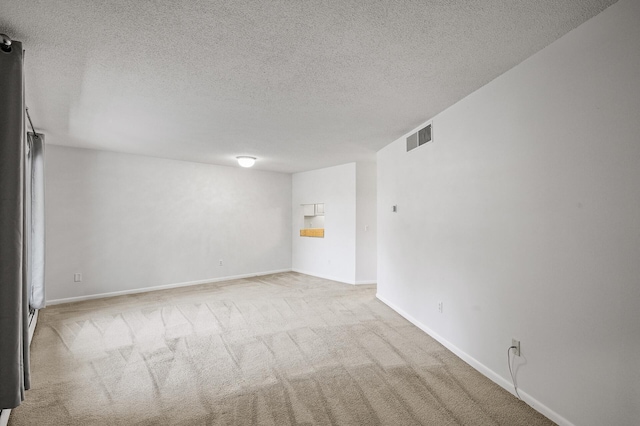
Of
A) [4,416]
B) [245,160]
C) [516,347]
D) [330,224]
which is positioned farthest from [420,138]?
[4,416]

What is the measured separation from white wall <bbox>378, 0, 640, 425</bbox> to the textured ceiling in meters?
0.27

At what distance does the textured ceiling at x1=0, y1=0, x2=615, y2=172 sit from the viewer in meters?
1.84

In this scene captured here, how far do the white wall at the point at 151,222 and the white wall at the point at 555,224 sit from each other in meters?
5.22

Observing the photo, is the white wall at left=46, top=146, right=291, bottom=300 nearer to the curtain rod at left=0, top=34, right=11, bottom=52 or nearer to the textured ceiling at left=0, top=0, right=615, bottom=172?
the textured ceiling at left=0, top=0, right=615, bottom=172

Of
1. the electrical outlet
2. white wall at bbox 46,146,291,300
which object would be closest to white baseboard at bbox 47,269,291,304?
white wall at bbox 46,146,291,300

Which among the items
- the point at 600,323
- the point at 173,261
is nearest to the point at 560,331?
the point at 600,323

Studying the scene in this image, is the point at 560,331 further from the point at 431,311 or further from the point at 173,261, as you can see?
the point at 173,261

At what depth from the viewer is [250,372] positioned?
291 centimetres

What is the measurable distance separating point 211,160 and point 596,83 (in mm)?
6186

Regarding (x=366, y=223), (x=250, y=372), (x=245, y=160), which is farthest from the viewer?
(x=366, y=223)

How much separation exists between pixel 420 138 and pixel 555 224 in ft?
7.38

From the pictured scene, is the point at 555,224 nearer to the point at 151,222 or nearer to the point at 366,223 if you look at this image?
the point at 366,223

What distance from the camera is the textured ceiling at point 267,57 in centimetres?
184

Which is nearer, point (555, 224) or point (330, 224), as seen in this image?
point (555, 224)
